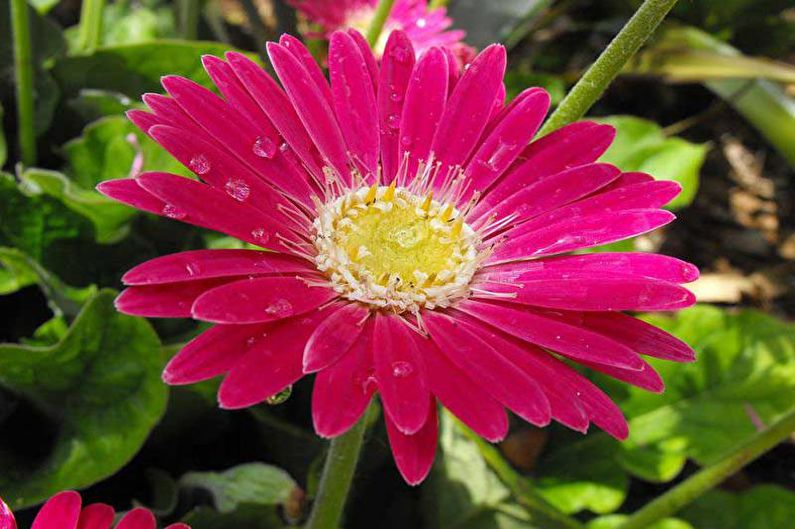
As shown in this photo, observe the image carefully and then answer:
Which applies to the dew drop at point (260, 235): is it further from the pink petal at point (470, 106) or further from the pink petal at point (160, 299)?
the pink petal at point (470, 106)

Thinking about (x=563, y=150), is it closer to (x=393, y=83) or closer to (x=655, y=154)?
(x=393, y=83)

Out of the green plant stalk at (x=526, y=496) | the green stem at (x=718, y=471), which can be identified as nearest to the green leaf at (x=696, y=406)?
the green plant stalk at (x=526, y=496)

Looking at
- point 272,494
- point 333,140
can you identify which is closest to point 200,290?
point 333,140

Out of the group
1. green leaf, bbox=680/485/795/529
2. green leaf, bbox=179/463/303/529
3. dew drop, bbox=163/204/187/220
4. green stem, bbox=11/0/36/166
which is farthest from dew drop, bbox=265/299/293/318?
green leaf, bbox=680/485/795/529

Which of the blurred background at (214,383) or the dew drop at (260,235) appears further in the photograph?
the blurred background at (214,383)

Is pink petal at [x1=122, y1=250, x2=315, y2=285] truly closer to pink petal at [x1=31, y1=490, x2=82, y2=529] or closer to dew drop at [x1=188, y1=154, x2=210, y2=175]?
dew drop at [x1=188, y1=154, x2=210, y2=175]

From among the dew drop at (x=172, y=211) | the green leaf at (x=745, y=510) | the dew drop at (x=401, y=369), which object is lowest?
the green leaf at (x=745, y=510)

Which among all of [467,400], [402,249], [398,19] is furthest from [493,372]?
[398,19]

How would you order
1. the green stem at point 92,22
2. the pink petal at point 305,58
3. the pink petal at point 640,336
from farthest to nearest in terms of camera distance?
the green stem at point 92,22 → the pink petal at point 305,58 → the pink petal at point 640,336
